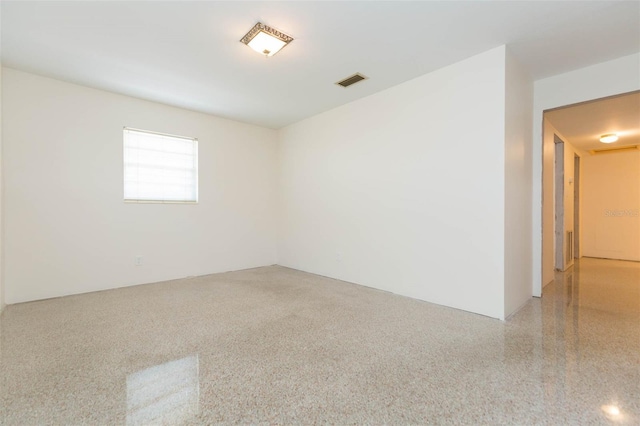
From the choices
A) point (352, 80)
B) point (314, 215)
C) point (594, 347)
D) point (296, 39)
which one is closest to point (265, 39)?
point (296, 39)

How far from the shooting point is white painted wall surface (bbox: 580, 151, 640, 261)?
620 cm

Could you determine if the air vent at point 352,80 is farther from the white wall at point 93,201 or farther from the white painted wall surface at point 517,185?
the white wall at point 93,201

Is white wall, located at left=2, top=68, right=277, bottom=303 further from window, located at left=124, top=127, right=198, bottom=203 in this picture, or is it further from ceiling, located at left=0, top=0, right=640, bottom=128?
ceiling, located at left=0, top=0, right=640, bottom=128

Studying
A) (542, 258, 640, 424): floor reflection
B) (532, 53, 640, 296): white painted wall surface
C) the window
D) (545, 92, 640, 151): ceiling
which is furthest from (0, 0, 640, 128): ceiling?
(542, 258, 640, 424): floor reflection

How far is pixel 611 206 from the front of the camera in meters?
6.48

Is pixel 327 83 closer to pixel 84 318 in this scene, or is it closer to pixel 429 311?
pixel 429 311

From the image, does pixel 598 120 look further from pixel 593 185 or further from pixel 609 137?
Result: pixel 593 185

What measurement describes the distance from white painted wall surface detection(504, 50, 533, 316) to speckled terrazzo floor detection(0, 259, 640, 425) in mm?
304

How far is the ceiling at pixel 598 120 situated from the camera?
151 inches

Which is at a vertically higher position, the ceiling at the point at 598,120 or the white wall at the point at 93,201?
the ceiling at the point at 598,120

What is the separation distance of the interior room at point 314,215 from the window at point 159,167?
3 cm

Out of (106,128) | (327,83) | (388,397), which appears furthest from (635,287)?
(106,128)

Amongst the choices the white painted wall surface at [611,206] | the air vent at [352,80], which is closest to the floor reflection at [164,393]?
the air vent at [352,80]

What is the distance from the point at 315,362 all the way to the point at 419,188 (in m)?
2.33
